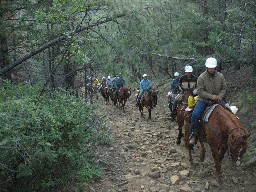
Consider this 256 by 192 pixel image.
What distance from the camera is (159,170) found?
7680 millimetres

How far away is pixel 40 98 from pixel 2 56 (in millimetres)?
4815

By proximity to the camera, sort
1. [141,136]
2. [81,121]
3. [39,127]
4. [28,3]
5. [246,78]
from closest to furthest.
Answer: [39,127], [81,121], [28,3], [141,136], [246,78]

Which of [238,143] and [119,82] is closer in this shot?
[238,143]

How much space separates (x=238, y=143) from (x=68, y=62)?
5.89 metres

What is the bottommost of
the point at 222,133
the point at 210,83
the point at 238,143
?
the point at 222,133

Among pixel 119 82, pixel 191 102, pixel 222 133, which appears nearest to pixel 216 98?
pixel 222 133

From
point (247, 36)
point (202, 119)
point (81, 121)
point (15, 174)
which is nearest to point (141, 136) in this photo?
point (202, 119)

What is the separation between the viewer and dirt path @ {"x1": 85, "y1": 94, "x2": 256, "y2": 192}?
6664mm

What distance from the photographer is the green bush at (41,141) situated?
436 centimetres

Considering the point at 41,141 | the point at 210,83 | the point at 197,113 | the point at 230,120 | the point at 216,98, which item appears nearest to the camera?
the point at 41,141

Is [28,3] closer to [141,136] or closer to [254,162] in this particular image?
[141,136]

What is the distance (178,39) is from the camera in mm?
15219

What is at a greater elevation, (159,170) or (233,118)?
(233,118)

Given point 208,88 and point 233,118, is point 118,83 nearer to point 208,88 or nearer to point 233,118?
point 208,88
